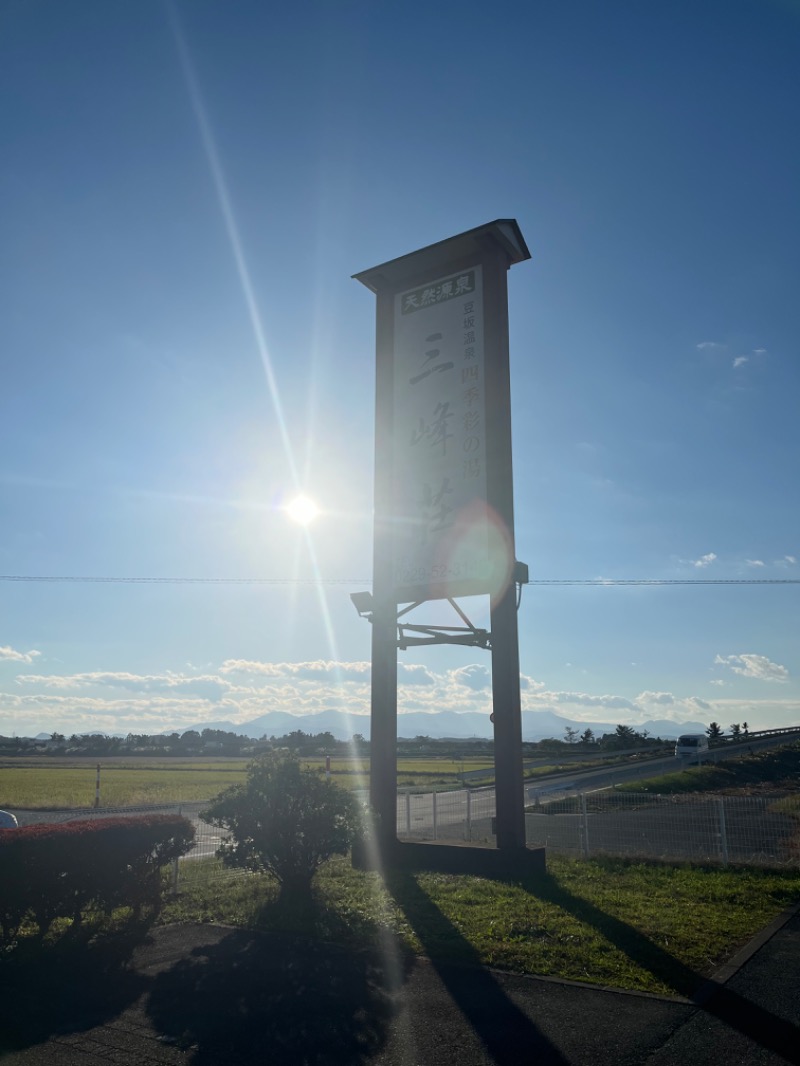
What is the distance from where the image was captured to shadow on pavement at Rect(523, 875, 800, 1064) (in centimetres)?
646

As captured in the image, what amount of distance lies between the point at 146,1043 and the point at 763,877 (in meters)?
10.8

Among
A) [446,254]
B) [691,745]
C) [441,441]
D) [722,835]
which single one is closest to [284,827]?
[722,835]

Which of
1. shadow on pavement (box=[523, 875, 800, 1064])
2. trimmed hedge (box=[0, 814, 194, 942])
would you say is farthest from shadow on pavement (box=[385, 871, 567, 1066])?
trimmed hedge (box=[0, 814, 194, 942])

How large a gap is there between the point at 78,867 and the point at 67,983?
1.71 metres

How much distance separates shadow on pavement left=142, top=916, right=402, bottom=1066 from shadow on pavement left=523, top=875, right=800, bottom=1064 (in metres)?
2.71

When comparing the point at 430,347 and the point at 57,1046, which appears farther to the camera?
the point at 430,347

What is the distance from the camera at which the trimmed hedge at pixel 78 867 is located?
945cm

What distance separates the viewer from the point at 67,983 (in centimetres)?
838

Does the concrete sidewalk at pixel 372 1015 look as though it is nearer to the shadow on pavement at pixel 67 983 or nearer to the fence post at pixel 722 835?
the shadow on pavement at pixel 67 983

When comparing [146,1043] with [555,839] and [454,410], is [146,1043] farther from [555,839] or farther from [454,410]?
[555,839]

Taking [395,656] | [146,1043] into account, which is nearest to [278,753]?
[395,656]

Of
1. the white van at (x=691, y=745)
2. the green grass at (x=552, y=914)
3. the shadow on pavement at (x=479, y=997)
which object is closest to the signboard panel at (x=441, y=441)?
the green grass at (x=552, y=914)

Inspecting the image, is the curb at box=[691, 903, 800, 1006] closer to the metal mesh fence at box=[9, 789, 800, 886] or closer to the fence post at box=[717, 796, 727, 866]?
the fence post at box=[717, 796, 727, 866]

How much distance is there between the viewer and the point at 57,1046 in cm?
662
